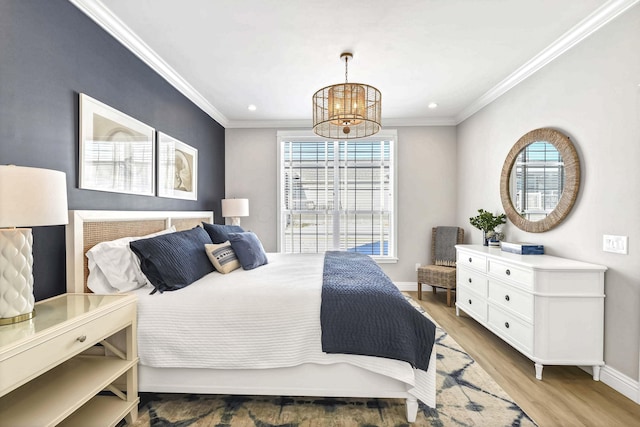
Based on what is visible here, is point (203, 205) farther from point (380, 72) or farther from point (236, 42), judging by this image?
point (380, 72)

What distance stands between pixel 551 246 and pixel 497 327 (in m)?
0.86

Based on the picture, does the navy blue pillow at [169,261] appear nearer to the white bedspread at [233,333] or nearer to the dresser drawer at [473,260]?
the white bedspread at [233,333]

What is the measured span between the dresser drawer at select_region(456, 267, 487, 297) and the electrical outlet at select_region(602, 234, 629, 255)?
95 centimetres

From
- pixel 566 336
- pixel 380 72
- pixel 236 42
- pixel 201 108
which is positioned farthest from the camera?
pixel 201 108

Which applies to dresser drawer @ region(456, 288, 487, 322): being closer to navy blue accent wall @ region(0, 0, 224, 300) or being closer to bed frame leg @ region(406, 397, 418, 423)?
bed frame leg @ region(406, 397, 418, 423)

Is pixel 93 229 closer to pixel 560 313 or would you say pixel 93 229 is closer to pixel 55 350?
pixel 55 350

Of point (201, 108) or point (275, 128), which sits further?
point (275, 128)

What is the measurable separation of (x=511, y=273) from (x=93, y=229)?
320 cm

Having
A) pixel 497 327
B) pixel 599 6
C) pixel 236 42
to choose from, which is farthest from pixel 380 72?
pixel 497 327

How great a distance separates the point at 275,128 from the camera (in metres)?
4.59

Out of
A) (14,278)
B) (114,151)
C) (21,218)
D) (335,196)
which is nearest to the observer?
(21,218)

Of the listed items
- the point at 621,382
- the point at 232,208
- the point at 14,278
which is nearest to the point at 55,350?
the point at 14,278

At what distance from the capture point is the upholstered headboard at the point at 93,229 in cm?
184

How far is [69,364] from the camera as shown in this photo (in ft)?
5.48
